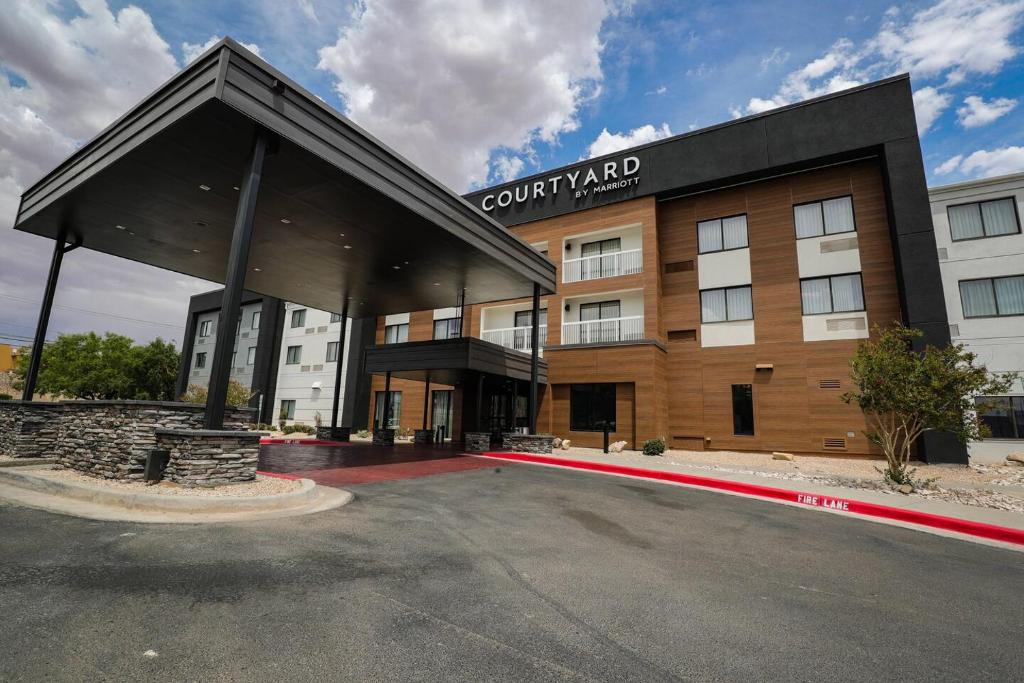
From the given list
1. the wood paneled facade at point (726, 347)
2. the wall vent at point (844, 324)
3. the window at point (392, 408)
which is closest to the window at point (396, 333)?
the window at point (392, 408)

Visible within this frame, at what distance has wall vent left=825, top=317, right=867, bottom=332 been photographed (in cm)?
1962

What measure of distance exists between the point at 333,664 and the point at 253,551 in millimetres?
2590

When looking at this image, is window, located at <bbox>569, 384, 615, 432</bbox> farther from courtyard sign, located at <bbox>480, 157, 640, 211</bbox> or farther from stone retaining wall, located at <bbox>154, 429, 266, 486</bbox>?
stone retaining wall, located at <bbox>154, 429, 266, 486</bbox>

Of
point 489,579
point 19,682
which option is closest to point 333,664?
point 19,682

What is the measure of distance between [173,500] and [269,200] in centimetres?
808

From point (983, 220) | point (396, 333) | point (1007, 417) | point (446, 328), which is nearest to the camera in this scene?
point (1007, 417)

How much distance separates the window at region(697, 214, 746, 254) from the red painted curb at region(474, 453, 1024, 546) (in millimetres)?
13153

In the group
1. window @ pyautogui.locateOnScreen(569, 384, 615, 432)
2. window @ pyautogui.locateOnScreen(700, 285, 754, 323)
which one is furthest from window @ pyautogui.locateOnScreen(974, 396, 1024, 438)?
window @ pyautogui.locateOnScreen(569, 384, 615, 432)

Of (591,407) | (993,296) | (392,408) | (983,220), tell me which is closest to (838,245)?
(983,220)

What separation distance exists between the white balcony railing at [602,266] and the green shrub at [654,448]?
8.23 meters

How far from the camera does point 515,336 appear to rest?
26.6m

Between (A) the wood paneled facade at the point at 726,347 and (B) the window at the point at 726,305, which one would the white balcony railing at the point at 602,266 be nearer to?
(A) the wood paneled facade at the point at 726,347

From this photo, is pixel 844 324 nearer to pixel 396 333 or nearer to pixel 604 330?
pixel 604 330

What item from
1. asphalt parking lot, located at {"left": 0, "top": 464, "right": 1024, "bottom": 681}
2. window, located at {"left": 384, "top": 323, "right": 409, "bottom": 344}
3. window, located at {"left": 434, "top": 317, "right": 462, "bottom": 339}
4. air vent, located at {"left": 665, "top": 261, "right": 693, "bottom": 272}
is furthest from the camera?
window, located at {"left": 384, "top": 323, "right": 409, "bottom": 344}
